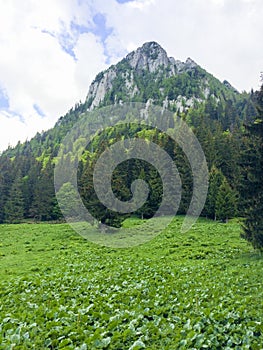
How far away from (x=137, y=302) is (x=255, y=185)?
13.3m

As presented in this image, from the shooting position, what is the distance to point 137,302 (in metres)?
10.1

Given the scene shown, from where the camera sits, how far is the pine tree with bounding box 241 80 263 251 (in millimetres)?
19734

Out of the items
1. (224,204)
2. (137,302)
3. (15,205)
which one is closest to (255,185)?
(137,302)

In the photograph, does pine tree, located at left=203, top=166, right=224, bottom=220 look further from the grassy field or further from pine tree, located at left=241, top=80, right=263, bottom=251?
pine tree, located at left=241, top=80, right=263, bottom=251

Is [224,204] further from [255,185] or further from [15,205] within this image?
[15,205]

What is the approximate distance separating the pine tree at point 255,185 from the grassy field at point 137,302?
5.19 feet

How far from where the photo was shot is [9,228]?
4712cm

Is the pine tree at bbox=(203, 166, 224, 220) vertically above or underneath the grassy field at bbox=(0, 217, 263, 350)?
above

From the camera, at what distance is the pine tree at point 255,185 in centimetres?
1973

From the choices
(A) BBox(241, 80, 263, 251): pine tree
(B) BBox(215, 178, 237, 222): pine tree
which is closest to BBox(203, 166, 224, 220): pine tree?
(B) BBox(215, 178, 237, 222): pine tree

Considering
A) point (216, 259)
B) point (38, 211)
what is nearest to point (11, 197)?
point (38, 211)

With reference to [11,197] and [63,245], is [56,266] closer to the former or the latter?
[63,245]

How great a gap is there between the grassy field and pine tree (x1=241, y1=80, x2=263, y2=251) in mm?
1582

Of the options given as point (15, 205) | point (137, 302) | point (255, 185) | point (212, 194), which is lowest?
point (137, 302)
